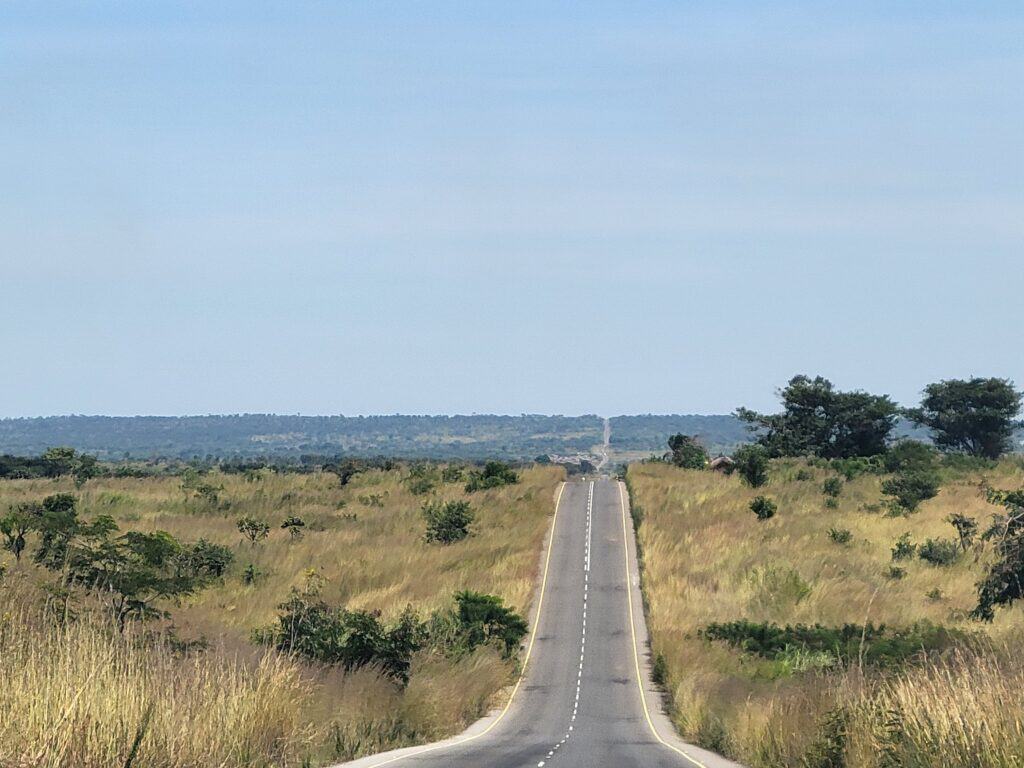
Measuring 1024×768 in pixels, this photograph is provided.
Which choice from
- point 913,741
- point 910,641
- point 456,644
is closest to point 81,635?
point 913,741

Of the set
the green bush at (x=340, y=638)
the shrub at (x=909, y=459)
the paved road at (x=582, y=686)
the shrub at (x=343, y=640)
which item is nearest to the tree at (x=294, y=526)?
the paved road at (x=582, y=686)

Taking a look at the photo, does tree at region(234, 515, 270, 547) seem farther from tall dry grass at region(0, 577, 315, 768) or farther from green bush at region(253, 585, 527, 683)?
tall dry grass at region(0, 577, 315, 768)

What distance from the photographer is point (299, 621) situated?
107 ft

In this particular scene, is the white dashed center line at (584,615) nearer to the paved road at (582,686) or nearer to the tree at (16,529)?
the paved road at (582,686)

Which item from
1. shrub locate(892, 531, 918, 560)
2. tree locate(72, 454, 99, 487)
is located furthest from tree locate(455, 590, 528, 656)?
tree locate(72, 454, 99, 487)

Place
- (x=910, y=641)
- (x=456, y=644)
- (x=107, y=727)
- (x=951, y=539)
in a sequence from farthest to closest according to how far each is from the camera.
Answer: (x=951, y=539), (x=456, y=644), (x=910, y=641), (x=107, y=727)

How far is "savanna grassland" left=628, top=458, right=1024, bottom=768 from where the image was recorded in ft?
56.0

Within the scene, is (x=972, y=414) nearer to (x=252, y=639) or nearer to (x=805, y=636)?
(x=805, y=636)

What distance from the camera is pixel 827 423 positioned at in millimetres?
135625

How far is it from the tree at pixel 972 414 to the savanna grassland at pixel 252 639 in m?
53.6

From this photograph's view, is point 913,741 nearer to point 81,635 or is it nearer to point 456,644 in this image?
point 81,635

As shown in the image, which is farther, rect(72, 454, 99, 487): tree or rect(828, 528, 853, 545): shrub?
rect(72, 454, 99, 487): tree

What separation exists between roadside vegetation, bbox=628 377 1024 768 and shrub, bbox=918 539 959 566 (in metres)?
0.11

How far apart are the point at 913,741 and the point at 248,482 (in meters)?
100
